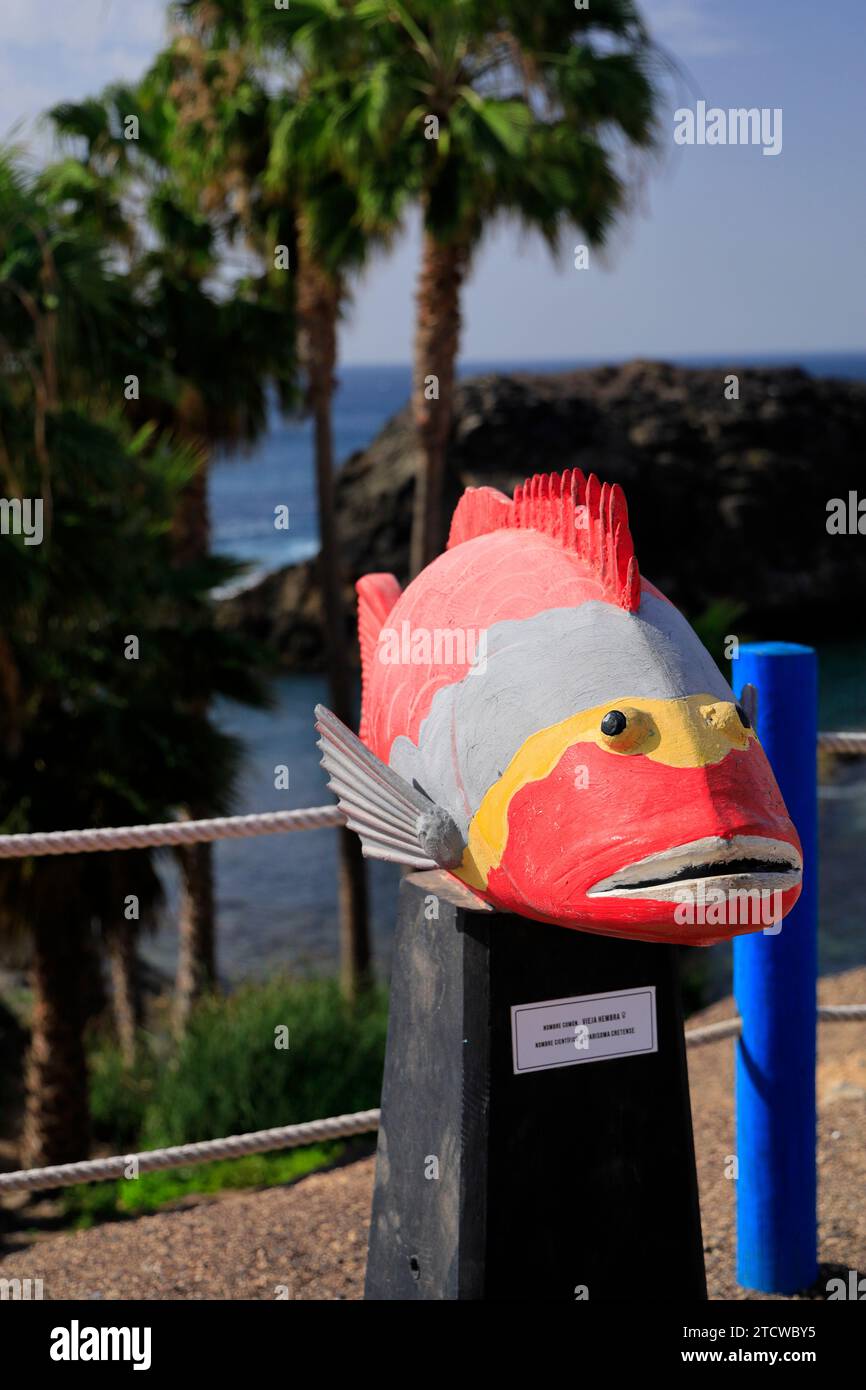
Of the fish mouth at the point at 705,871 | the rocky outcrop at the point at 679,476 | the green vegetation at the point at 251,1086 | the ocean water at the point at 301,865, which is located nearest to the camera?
the fish mouth at the point at 705,871

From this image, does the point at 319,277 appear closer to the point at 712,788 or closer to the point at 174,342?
the point at 174,342

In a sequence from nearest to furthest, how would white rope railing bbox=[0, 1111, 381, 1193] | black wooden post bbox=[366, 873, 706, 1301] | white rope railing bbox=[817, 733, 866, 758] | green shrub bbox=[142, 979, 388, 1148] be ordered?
black wooden post bbox=[366, 873, 706, 1301] → white rope railing bbox=[0, 1111, 381, 1193] → white rope railing bbox=[817, 733, 866, 758] → green shrub bbox=[142, 979, 388, 1148]

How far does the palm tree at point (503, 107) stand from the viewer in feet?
41.6

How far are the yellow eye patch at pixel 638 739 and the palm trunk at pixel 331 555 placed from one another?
37.0 ft

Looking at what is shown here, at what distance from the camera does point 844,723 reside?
2881 cm

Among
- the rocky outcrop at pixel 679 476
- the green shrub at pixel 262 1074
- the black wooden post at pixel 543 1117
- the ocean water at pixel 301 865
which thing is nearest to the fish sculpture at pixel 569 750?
the black wooden post at pixel 543 1117

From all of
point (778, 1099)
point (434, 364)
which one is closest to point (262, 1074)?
point (778, 1099)

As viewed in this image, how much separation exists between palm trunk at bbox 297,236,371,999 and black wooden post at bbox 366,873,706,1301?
10740 millimetres

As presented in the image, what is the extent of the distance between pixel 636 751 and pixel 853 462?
39.4 m

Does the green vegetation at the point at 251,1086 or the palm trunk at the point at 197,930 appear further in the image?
the palm trunk at the point at 197,930

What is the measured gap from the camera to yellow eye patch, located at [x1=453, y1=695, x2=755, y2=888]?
252 centimetres

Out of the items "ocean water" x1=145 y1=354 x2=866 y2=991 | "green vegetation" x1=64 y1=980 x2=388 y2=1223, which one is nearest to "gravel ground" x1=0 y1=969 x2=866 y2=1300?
"green vegetation" x1=64 y1=980 x2=388 y2=1223

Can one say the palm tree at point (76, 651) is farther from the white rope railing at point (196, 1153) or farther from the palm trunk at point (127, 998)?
the white rope railing at point (196, 1153)

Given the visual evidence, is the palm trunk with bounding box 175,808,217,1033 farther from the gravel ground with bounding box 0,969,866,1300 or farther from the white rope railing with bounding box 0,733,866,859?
the white rope railing with bounding box 0,733,866,859
